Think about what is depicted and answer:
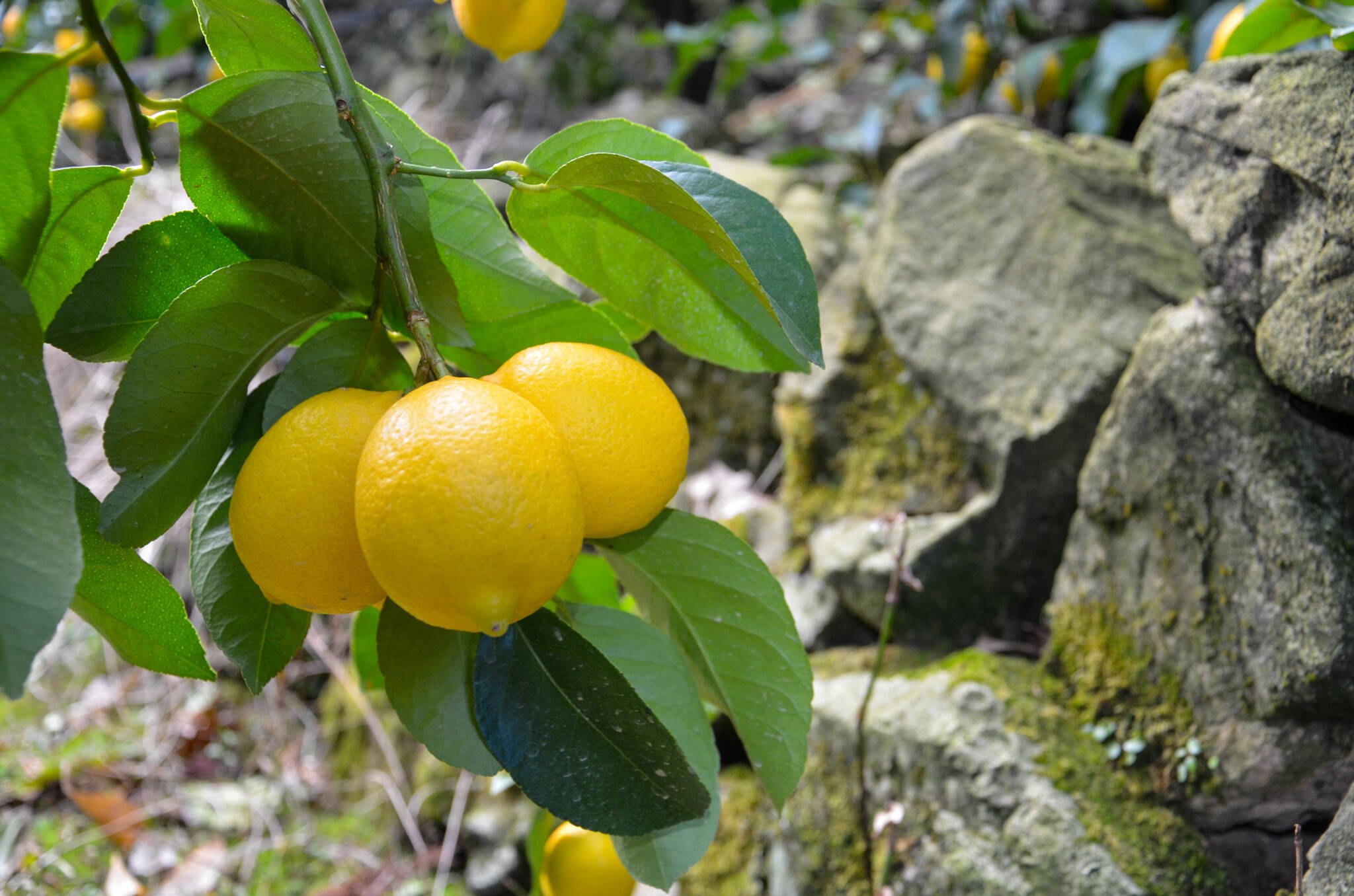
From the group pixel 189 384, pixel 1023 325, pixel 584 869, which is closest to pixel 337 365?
pixel 189 384

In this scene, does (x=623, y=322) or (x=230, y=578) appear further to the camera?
(x=623, y=322)

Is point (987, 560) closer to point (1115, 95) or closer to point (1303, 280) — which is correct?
point (1303, 280)

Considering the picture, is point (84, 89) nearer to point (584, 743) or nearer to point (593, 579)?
point (593, 579)

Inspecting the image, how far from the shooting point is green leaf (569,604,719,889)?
21.5 inches

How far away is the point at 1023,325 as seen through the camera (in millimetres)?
1006

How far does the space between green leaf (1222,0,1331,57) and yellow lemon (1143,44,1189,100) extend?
28.6 inches

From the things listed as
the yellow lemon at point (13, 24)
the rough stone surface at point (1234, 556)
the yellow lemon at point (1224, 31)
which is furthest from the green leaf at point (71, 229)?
the yellow lemon at point (13, 24)

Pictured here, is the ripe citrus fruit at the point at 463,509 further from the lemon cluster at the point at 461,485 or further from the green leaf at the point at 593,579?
the green leaf at the point at 593,579

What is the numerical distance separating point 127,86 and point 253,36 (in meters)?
0.11

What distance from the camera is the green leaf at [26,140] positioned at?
38cm

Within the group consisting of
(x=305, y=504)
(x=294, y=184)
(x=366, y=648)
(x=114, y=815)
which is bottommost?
(x=114, y=815)

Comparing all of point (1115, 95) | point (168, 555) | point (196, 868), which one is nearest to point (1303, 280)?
point (1115, 95)

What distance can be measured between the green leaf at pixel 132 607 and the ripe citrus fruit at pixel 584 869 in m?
0.38

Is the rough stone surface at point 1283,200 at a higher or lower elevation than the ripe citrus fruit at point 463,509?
higher
